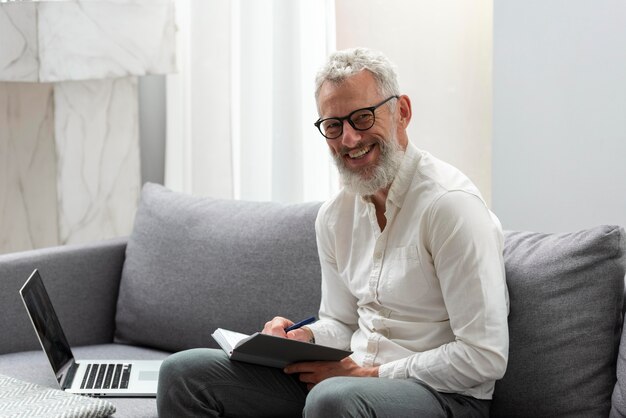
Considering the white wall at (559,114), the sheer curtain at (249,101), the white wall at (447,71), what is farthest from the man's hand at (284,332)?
the sheer curtain at (249,101)

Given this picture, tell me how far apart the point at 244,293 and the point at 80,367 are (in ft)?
1.62

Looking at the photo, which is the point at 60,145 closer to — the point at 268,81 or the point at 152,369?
the point at 268,81

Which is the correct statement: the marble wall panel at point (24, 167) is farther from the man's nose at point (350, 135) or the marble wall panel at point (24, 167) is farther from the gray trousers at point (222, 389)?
the man's nose at point (350, 135)

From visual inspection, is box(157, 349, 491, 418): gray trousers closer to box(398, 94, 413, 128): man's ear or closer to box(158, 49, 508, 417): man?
box(158, 49, 508, 417): man

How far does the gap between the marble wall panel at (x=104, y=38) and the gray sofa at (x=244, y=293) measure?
54cm

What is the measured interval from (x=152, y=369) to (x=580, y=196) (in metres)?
1.24

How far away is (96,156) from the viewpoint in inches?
144

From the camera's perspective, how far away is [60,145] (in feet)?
A: 11.8

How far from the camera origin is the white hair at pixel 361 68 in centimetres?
220

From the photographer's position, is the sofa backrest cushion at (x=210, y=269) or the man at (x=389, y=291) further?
the sofa backrest cushion at (x=210, y=269)

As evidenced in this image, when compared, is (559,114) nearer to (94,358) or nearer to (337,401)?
(337,401)

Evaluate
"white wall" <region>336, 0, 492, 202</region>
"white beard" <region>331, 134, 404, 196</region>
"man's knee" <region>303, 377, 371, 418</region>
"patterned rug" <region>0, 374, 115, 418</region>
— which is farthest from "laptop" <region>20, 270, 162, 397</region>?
"white wall" <region>336, 0, 492, 202</region>

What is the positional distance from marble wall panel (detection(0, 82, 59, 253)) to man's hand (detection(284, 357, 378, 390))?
5.96 feet

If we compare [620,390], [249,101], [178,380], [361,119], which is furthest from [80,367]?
[620,390]
